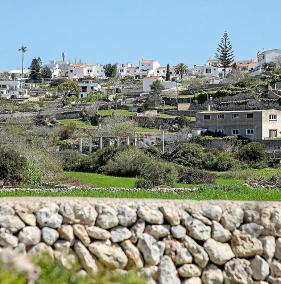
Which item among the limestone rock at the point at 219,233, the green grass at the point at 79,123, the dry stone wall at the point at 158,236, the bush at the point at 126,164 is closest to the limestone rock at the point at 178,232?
the dry stone wall at the point at 158,236

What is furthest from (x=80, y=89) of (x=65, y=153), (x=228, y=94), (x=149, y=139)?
(x=65, y=153)

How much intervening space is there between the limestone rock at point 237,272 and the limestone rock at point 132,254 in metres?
1.19

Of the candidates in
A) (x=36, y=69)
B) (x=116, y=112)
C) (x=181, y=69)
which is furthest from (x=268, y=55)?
(x=116, y=112)

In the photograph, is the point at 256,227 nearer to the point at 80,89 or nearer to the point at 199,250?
the point at 199,250

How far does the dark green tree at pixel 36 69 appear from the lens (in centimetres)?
12912

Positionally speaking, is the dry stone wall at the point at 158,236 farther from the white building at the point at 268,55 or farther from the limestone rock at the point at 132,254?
the white building at the point at 268,55

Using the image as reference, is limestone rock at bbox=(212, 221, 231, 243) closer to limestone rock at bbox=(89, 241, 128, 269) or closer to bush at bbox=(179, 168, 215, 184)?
limestone rock at bbox=(89, 241, 128, 269)

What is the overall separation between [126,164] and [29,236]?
95.7 feet

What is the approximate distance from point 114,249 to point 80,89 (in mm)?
99472

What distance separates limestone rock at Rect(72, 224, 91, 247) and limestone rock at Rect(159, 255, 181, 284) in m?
0.99

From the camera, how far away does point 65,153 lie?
47.3 metres

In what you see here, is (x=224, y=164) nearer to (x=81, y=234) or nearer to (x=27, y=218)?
(x=81, y=234)

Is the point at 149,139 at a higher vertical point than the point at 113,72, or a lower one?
lower

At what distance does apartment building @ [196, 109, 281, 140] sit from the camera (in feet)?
191
